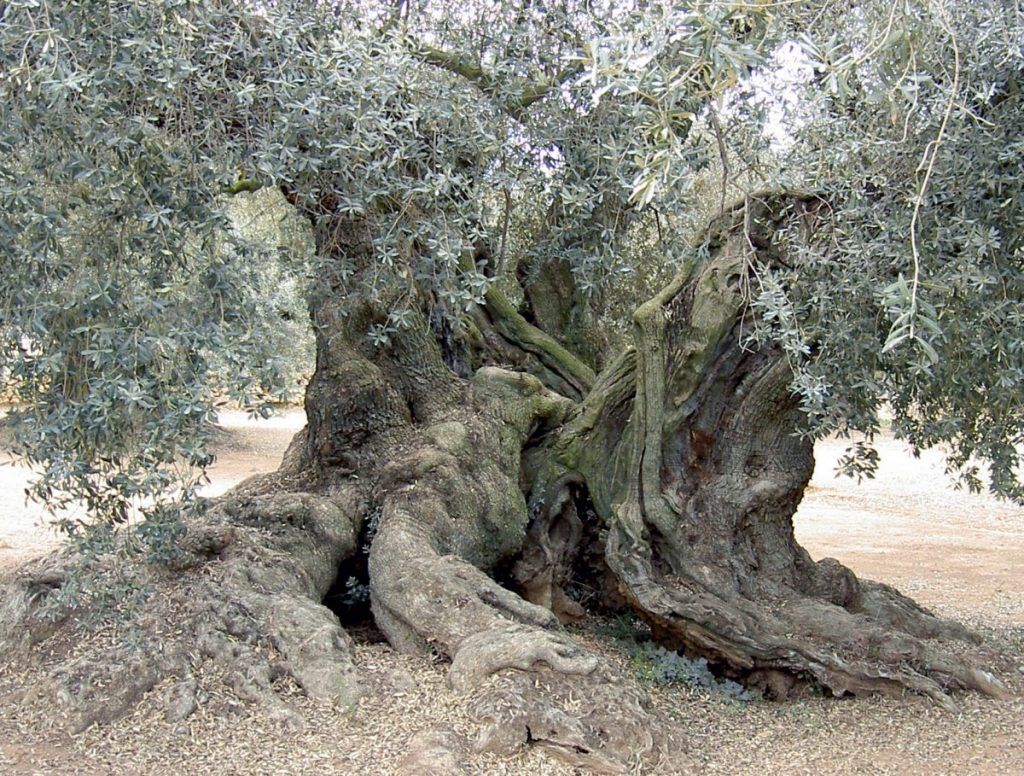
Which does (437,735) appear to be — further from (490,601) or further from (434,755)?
(490,601)

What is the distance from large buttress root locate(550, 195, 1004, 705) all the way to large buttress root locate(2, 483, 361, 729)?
2107 millimetres

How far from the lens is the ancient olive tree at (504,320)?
445 centimetres

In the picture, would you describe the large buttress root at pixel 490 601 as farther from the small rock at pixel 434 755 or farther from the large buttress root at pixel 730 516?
the large buttress root at pixel 730 516

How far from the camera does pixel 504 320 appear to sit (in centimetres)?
927

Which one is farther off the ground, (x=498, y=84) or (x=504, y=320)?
(x=498, y=84)

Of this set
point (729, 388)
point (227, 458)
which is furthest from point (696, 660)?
point (227, 458)

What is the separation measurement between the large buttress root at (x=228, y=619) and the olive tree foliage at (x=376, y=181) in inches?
44.7

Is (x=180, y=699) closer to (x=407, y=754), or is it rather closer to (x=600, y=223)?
(x=407, y=754)

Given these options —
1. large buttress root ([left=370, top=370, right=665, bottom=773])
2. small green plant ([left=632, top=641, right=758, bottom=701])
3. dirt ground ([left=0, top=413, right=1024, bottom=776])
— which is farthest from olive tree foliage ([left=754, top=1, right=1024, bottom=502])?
large buttress root ([left=370, top=370, right=665, bottom=773])

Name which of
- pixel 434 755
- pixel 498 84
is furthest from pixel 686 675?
pixel 498 84

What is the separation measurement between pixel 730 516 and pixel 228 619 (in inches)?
140

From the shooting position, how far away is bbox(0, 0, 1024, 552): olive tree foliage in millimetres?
4164

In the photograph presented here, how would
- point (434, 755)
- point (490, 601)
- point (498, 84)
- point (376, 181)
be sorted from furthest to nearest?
point (498, 84)
point (490, 601)
point (376, 181)
point (434, 755)

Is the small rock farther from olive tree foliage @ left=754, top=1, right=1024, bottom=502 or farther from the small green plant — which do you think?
olive tree foliage @ left=754, top=1, right=1024, bottom=502
